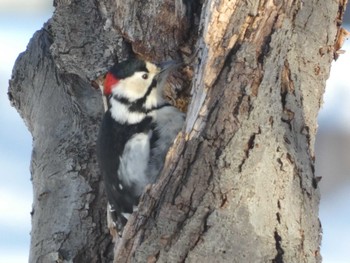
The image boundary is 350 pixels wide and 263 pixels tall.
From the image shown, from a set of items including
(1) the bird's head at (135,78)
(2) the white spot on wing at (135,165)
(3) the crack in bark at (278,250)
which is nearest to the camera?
(3) the crack in bark at (278,250)

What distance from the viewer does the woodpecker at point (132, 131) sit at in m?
3.33

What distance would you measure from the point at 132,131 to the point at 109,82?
196 millimetres

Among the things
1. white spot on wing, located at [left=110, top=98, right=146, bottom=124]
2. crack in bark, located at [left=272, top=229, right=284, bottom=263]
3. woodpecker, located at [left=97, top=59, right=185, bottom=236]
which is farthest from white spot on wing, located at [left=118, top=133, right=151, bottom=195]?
crack in bark, located at [left=272, top=229, right=284, bottom=263]

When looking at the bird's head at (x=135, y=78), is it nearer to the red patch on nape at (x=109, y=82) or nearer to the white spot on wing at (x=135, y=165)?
the red patch on nape at (x=109, y=82)

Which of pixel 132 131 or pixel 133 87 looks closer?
pixel 132 131

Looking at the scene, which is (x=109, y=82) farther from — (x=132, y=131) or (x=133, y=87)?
(x=132, y=131)

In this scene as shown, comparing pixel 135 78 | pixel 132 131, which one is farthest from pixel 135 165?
pixel 135 78

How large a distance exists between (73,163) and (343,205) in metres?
2.98

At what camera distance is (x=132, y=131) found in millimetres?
3424

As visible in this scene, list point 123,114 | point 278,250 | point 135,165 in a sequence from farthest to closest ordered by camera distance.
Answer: point 123,114, point 135,165, point 278,250

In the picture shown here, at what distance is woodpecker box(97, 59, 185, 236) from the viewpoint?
3326 millimetres

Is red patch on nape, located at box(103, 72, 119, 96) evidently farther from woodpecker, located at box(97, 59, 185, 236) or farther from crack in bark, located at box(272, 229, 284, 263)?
crack in bark, located at box(272, 229, 284, 263)

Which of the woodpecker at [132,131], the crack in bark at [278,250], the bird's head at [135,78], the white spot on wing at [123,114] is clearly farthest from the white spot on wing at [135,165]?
the crack in bark at [278,250]

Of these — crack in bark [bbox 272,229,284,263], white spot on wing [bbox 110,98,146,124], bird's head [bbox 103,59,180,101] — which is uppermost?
bird's head [bbox 103,59,180,101]
